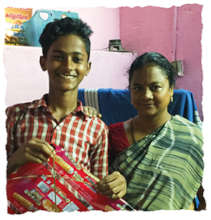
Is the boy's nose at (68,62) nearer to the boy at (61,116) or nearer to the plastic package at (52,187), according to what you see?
the boy at (61,116)

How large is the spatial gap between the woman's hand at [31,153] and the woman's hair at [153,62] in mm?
268

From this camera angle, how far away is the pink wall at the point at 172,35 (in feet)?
2.34

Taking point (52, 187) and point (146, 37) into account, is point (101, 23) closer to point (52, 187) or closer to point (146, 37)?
point (146, 37)

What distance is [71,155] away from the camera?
667 millimetres

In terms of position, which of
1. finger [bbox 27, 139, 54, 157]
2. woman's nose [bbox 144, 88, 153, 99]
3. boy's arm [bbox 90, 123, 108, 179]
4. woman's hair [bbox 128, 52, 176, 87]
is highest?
woman's hair [bbox 128, 52, 176, 87]

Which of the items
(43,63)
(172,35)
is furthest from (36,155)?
(172,35)

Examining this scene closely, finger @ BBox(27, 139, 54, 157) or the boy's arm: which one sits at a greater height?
finger @ BBox(27, 139, 54, 157)

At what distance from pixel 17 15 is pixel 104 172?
0.43 m

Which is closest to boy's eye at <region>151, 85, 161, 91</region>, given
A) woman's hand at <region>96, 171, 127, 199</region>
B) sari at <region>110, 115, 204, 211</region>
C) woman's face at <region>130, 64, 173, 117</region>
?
woman's face at <region>130, 64, 173, 117</region>

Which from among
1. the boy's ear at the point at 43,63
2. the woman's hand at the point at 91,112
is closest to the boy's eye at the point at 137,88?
the woman's hand at the point at 91,112

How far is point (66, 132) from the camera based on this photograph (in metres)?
0.68

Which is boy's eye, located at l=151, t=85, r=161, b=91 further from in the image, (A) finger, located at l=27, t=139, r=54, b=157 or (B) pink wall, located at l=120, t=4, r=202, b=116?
(A) finger, located at l=27, t=139, r=54, b=157

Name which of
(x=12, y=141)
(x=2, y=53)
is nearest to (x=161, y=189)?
(x=12, y=141)

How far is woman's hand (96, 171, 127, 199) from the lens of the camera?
66 cm
